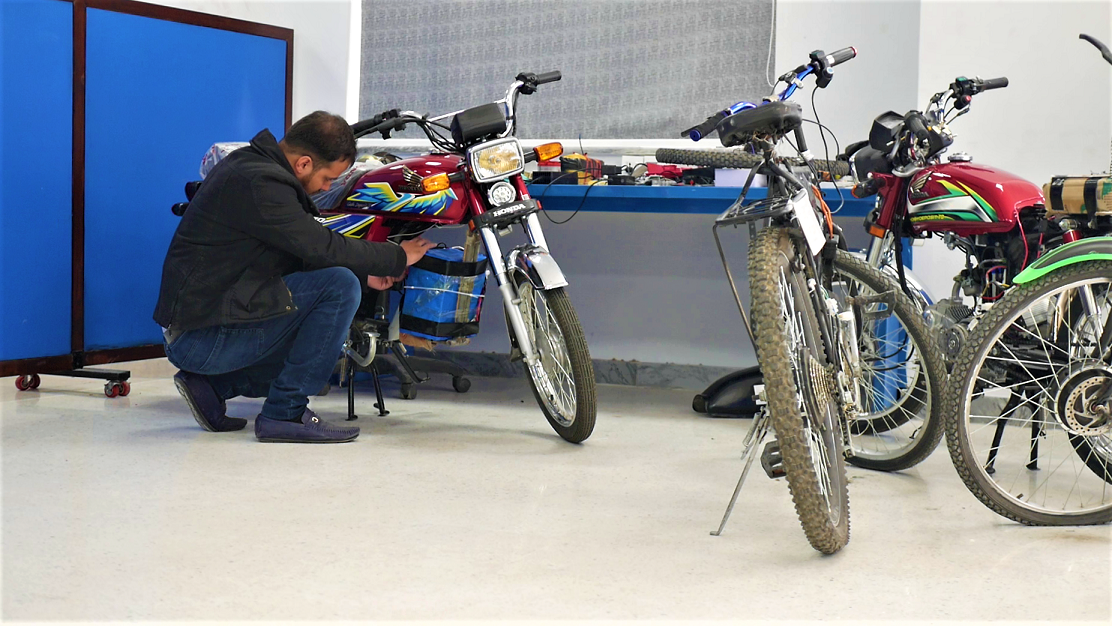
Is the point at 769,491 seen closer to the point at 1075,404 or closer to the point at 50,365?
the point at 1075,404

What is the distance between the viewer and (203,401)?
2.92 metres

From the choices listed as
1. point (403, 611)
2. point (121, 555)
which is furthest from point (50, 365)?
point (403, 611)

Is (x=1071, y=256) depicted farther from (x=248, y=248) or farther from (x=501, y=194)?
(x=248, y=248)

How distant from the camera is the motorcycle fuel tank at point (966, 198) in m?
2.65

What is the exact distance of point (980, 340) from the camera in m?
2.10

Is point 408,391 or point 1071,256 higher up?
point 1071,256

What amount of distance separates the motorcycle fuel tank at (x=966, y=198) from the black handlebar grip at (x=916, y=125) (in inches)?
8.2

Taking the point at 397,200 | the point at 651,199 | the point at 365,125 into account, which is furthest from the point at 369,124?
the point at 651,199

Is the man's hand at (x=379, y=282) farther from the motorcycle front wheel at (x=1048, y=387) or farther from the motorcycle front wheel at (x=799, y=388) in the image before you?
the motorcycle front wheel at (x=1048, y=387)

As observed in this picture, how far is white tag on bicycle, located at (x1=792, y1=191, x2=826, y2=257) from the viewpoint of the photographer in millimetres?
1922

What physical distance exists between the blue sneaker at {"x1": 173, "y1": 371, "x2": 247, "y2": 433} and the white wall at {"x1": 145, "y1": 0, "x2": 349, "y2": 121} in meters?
1.93

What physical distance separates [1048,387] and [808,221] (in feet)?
2.43

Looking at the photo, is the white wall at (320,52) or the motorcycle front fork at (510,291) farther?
the white wall at (320,52)

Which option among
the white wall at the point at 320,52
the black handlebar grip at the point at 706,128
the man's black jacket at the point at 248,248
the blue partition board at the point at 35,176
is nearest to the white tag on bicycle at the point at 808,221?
the black handlebar grip at the point at 706,128
